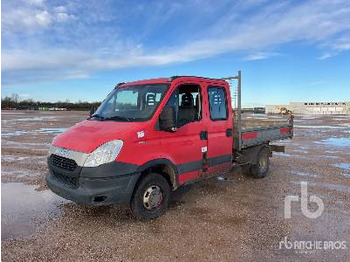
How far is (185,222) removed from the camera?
5543 mm

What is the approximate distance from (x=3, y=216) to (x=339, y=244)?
17.7 ft

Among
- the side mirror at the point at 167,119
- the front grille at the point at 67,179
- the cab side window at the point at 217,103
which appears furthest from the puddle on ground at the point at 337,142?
the front grille at the point at 67,179

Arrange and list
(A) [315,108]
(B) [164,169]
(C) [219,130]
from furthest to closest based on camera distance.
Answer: (A) [315,108] → (C) [219,130] → (B) [164,169]

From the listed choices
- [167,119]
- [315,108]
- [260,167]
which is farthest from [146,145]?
[315,108]

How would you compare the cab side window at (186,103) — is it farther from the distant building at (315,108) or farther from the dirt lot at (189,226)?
the distant building at (315,108)

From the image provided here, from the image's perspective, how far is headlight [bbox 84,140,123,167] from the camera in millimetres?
4938

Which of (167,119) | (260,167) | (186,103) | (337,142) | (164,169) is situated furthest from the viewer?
(337,142)

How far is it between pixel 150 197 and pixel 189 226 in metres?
0.79

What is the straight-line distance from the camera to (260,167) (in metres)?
8.77

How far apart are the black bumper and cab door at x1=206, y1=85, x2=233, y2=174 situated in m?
2.04

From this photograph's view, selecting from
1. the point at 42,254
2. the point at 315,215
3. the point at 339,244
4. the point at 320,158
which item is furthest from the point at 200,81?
the point at 320,158

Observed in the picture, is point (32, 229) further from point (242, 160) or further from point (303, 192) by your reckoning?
point (303, 192)

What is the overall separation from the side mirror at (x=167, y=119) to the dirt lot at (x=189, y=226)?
1.58 m

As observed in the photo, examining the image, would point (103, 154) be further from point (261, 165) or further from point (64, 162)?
point (261, 165)
